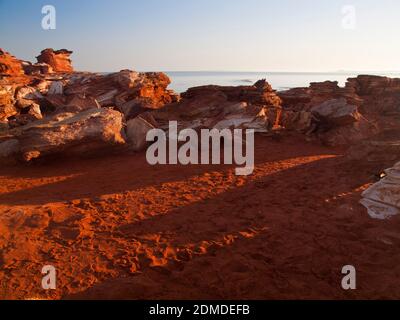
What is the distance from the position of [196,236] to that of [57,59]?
118 feet

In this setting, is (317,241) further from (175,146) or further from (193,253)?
(175,146)

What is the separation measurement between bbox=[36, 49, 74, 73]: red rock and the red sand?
29.8m

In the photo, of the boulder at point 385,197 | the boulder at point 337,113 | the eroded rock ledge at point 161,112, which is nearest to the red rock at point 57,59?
the eroded rock ledge at point 161,112

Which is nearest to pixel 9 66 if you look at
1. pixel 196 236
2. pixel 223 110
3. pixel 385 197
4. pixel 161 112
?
pixel 161 112

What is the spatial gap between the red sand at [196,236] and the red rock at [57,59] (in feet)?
97.8

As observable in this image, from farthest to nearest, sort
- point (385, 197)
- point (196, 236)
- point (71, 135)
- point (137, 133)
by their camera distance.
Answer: point (137, 133) → point (71, 135) → point (385, 197) → point (196, 236)

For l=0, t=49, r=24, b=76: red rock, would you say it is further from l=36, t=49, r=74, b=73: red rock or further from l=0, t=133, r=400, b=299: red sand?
l=0, t=133, r=400, b=299: red sand

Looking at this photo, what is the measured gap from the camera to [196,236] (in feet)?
18.7

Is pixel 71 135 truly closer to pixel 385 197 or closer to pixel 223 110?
pixel 223 110

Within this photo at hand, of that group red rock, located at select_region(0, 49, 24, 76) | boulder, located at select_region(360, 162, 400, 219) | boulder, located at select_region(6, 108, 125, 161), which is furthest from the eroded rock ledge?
red rock, located at select_region(0, 49, 24, 76)

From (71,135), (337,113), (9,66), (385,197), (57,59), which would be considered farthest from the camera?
(57,59)

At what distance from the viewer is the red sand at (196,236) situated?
439cm

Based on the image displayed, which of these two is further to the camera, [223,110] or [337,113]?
[223,110]

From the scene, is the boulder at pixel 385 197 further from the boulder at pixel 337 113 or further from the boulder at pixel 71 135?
the boulder at pixel 71 135
